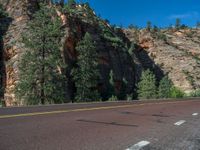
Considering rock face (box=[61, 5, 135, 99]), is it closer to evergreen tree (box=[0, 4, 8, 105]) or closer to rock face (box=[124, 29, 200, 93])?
evergreen tree (box=[0, 4, 8, 105])

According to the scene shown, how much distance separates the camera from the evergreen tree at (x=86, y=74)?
55625 mm

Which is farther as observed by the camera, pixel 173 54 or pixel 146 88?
pixel 173 54

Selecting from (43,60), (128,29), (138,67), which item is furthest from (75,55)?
(128,29)

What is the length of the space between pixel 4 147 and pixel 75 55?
6140cm

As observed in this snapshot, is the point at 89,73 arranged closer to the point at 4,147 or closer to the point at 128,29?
the point at 4,147

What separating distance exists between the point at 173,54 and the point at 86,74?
64.0 m

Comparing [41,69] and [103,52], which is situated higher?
[103,52]

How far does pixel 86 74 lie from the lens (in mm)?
57094

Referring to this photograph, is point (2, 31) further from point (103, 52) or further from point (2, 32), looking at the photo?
point (103, 52)

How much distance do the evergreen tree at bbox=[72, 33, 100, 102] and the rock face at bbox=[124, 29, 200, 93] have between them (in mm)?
53485

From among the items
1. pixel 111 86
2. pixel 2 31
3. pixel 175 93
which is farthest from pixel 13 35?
pixel 175 93

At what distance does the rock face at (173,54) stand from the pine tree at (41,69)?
67621 millimetres

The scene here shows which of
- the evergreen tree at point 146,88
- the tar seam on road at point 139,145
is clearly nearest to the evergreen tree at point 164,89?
the evergreen tree at point 146,88

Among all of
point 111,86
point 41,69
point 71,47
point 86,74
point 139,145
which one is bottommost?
point 139,145
